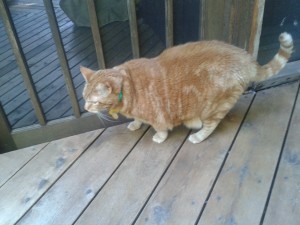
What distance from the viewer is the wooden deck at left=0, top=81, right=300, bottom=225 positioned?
1.28 metres

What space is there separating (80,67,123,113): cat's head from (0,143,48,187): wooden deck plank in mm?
548

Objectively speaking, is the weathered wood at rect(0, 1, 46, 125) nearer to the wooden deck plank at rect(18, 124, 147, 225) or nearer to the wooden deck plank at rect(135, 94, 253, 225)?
the wooden deck plank at rect(18, 124, 147, 225)

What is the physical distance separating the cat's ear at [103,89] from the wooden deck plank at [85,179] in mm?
425

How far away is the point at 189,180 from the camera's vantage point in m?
1.41

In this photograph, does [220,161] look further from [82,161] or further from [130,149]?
[82,161]

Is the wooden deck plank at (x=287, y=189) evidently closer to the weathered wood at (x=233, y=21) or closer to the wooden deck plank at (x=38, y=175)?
the weathered wood at (x=233, y=21)

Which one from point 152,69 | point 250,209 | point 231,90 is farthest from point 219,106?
point 250,209

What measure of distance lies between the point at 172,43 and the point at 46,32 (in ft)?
3.04

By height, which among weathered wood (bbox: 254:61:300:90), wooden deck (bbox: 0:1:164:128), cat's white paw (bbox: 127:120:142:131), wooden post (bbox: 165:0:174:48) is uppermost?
wooden post (bbox: 165:0:174:48)

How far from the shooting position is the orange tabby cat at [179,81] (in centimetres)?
136

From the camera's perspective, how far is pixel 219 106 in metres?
1.49

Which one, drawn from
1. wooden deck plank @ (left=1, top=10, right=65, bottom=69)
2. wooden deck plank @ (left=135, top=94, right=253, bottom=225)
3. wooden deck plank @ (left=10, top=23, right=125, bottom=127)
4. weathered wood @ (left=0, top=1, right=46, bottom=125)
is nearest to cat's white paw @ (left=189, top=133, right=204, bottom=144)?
wooden deck plank @ (left=135, top=94, right=253, bottom=225)

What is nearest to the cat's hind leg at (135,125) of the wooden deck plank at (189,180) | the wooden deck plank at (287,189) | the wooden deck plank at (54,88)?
the wooden deck plank at (189,180)

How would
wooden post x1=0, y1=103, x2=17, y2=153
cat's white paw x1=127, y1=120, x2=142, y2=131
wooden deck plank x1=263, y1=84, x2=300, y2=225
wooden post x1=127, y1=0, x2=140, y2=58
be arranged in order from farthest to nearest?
cat's white paw x1=127, y1=120, x2=142, y2=131 < wooden post x1=0, y1=103, x2=17, y2=153 < wooden post x1=127, y1=0, x2=140, y2=58 < wooden deck plank x1=263, y1=84, x2=300, y2=225
